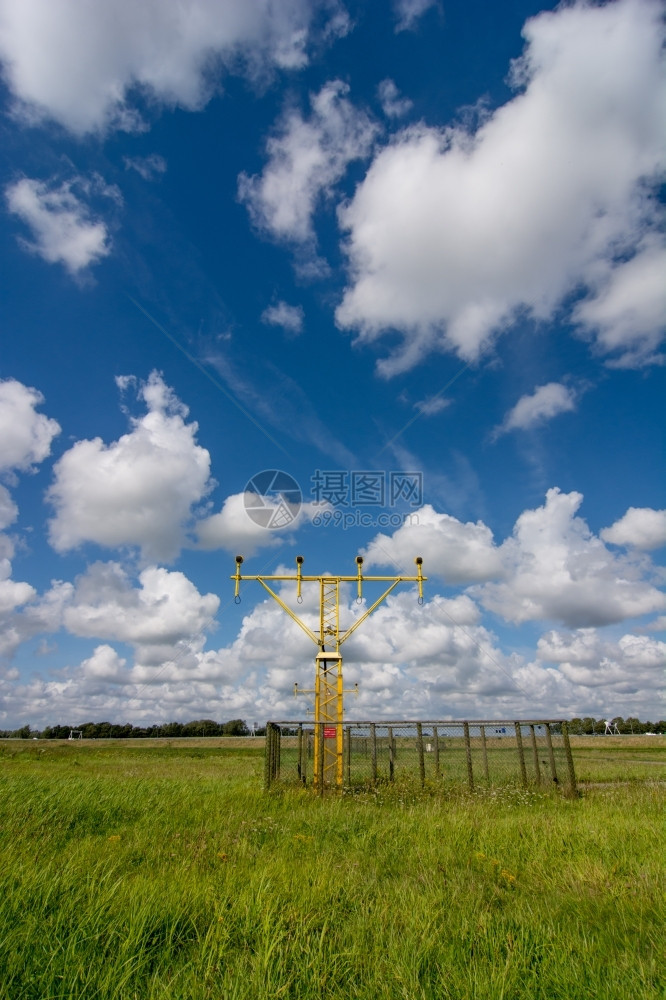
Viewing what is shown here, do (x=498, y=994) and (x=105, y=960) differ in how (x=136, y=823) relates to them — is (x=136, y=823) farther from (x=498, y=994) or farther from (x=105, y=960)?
(x=498, y=994)

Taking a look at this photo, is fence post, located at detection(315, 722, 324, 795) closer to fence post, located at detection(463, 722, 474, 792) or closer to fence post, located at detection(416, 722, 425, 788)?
fence post, located at detection(416, 722, 425, 788)

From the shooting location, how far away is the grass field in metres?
3.18

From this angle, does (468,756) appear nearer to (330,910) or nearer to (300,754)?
(300,754)

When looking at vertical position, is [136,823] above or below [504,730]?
below

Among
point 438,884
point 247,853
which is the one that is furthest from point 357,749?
point 438,884

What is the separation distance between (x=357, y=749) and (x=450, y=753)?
2842 millimetres

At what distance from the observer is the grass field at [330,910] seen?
3182 millimetres

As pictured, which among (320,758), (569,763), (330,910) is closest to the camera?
(330,910)

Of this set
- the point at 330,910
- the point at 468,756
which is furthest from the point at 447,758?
the point at 330,910

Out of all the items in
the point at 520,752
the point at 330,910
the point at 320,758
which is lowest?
the point at 330,910

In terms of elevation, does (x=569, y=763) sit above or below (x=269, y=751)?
below

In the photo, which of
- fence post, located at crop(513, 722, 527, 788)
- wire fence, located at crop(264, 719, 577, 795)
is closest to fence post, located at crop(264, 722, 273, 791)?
wire fence, located at crop(264, 719, 577, 795)

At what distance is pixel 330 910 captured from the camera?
424cm

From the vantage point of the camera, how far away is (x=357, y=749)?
1514cm
